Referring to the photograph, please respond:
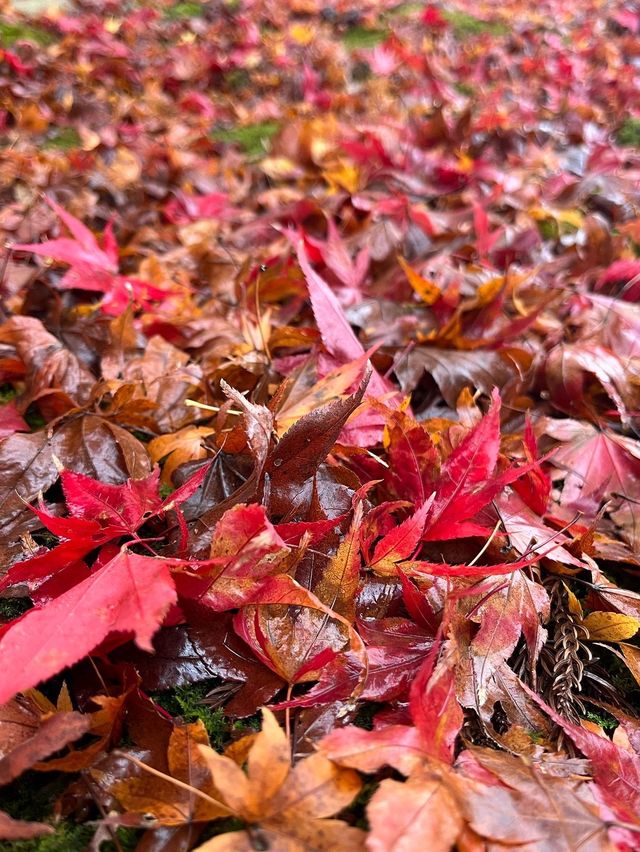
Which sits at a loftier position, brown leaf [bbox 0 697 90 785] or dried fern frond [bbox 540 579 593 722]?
brown leaf [bbox 0 697 90 785]

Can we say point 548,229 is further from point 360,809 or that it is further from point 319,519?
point 360,809

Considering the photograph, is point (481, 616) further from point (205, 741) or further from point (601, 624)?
point (205, 741)

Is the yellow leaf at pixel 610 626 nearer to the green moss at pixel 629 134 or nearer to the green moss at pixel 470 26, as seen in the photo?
the green moss at pixel 629 134

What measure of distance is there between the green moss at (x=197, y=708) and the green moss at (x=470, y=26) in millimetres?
3318

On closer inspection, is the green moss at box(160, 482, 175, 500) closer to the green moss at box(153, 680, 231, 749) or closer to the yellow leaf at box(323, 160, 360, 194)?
the green moss at box(153, 680, 231, 749)

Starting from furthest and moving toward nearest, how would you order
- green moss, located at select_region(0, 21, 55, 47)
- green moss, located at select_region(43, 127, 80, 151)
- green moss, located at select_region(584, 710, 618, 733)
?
green moss, located at select_region(0, 21, 55, 47)
green moss, located at select_region(43, 127, 80, 151)
green moss, located at select_region(584, 710, 618, 733)

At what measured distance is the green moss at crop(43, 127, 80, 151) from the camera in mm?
1881

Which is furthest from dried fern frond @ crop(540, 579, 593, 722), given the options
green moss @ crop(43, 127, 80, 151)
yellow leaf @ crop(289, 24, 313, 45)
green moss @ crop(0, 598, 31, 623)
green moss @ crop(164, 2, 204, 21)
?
green moss @ crop(164, 2, 204, 21)

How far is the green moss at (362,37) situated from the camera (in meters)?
2.89

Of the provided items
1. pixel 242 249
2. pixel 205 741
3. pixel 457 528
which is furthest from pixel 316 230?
pixel 205 741

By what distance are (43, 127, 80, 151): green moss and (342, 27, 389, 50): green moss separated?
1.53 m

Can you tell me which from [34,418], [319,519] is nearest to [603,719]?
[319,519]

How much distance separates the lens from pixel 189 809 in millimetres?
466

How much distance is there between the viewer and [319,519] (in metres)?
0.61
